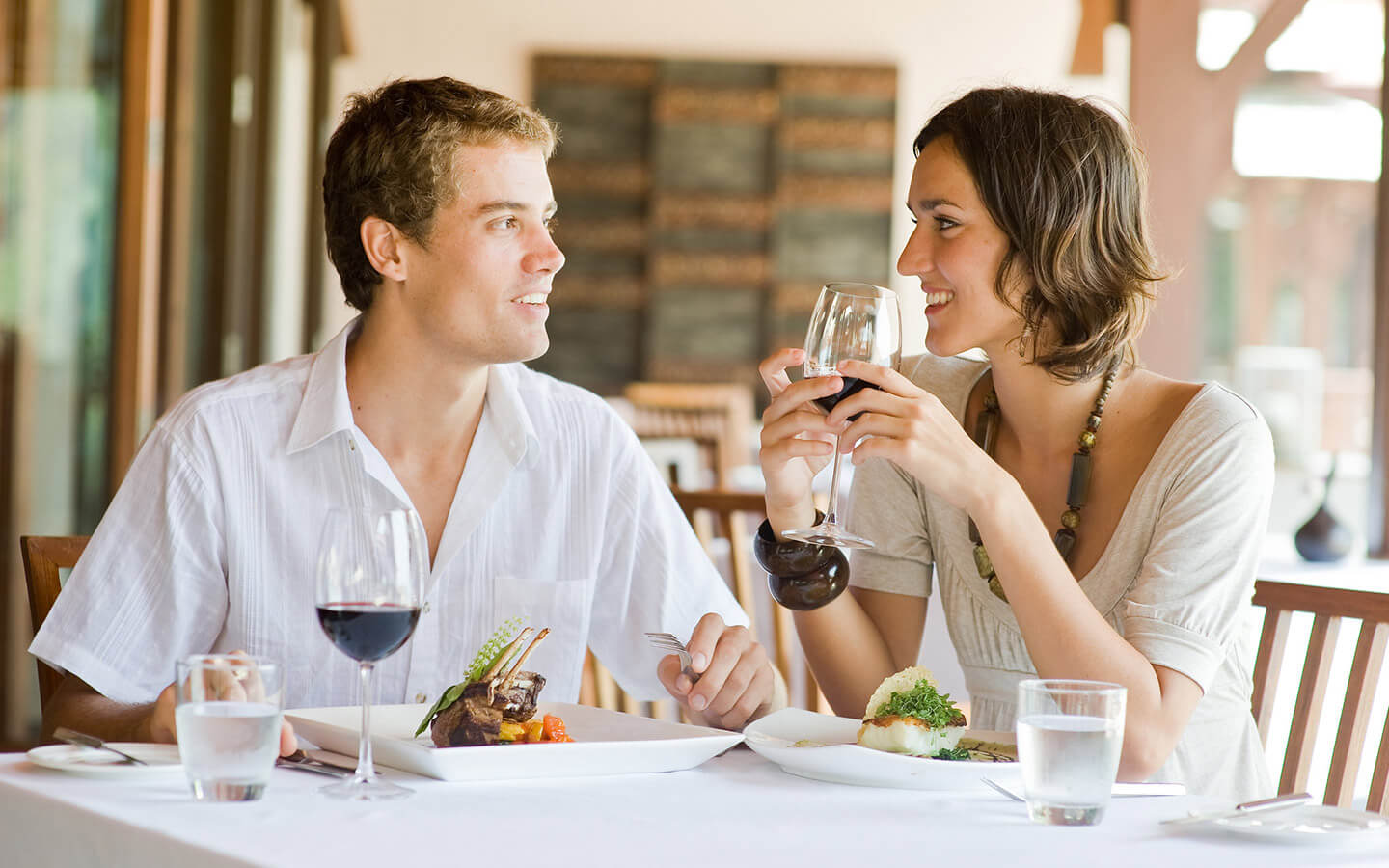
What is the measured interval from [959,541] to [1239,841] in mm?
806

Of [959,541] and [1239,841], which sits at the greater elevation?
[959,541]

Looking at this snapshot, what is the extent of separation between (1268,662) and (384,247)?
1249 millimetres

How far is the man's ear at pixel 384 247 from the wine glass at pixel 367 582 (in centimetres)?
93

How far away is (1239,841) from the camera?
40.6 inches

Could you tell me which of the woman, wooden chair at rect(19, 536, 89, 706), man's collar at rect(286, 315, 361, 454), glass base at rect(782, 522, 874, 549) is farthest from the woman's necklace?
wooden chair at rect(19, 536, 89, 706)

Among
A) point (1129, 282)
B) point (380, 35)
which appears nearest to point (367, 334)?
point (1129, 282)

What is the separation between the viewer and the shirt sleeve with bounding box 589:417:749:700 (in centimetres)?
185

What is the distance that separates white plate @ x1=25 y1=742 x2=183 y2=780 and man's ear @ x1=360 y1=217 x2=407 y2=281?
2.92 feet

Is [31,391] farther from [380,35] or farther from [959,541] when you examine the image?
[380,35]

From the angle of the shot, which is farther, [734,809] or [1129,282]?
[1129,282]

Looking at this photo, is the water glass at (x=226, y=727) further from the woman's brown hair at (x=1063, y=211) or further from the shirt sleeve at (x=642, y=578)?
the woman's brown hair at (x=1063, y=211)

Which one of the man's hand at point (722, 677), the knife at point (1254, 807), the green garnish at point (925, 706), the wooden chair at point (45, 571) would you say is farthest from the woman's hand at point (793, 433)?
the wooden chair at point (45, 571)

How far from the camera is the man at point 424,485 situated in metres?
1.58

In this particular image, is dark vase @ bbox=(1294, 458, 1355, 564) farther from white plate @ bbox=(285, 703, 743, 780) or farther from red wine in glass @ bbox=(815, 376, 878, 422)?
white plate @ bbox=(285, 703, 743, 780)
